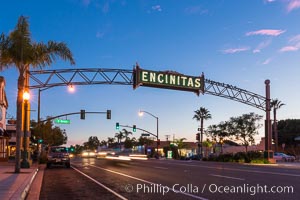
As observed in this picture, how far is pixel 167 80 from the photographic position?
4116cm

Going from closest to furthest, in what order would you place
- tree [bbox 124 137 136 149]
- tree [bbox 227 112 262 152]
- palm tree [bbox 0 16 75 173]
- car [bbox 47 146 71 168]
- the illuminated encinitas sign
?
palm tree [bbox 0 16 75 173]
car [bbox 47 146 71 168]
the illuminated encinitas sign
tree [bbox 227 112 262 152]
tree [bbox 124 137 136 149]

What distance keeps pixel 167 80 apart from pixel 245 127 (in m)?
44.4

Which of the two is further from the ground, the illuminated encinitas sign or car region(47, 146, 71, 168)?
the illuminated encinitas sign

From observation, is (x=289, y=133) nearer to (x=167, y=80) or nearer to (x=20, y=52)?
(x=167, y=80)

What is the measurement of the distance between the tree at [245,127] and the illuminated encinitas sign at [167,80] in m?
40.0

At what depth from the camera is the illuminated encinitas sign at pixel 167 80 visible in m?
39.9

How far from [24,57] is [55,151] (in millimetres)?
12083

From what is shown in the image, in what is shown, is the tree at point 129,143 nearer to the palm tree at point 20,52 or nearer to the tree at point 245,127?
the tree at point 245,127

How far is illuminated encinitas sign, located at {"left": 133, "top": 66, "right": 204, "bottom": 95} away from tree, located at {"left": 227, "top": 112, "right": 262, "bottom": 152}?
131 ft

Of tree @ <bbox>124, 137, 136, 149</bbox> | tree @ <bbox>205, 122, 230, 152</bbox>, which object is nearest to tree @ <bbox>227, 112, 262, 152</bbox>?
tree @ <bbox>205, 122, 230, 152</bbox>

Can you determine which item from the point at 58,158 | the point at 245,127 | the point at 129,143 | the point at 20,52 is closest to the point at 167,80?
the point at 58,158

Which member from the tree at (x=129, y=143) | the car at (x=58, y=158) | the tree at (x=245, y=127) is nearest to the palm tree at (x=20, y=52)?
the car at (x=58, y=158)

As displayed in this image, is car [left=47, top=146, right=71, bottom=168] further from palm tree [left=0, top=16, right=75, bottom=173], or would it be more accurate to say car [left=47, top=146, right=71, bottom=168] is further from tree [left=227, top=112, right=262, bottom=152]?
tree [left=227, top=112, right=262, bottom=152]

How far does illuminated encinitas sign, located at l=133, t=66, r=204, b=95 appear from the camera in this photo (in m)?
39.9
